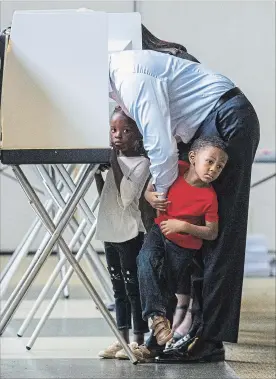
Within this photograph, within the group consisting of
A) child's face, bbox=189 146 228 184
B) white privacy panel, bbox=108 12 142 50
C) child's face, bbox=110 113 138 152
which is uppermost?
white privacy panel, bbox=108 12 142 50

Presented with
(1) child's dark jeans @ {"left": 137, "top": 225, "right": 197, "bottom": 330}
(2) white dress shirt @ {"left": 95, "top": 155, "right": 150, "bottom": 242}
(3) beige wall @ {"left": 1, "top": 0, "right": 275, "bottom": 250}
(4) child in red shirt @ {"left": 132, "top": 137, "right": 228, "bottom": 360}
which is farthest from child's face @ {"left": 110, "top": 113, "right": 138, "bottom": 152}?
(3) beige wall @ {"left": 1, "top": 0, "right": 275, "bottom": 250}

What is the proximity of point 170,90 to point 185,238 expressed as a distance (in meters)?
0.45

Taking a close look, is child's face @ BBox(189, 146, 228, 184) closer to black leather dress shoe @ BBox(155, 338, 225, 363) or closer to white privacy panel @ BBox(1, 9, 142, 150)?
white privacy panel @ BBox(1, 9, 142, 150)

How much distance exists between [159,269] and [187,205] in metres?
0.21

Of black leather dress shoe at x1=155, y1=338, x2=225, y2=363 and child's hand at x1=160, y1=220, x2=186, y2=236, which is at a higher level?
child's hand at x1=160, y1=220, x2=186, y2=236

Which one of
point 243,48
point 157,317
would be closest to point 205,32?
point 243,48

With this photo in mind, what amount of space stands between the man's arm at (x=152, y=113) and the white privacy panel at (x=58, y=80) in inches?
2.7

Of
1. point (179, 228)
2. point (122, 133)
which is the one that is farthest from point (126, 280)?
point (122, 133)

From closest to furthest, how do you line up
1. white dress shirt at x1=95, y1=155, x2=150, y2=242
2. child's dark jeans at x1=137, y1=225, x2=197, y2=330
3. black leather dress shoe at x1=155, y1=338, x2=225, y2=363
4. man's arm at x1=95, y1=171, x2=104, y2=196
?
child's dark jeans at x1=137, y1=225, x2=197, y2=330 < white dress shirt at x1=95, y1=155, x2=150, y2=242 < black leather dress shoe at x1=155, y1=338, x2=225, y2=363 < man's arm at x1=95, y1=171, x2=104, y2=196

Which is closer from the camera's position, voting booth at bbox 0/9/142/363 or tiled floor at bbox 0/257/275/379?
voting booth at bbox 0/9/142/363

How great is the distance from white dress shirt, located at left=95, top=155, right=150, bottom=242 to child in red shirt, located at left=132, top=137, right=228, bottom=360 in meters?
0.07

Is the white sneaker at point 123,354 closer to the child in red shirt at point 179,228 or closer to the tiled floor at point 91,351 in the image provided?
the tiled floor at point 91,351

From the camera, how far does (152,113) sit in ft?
9.84

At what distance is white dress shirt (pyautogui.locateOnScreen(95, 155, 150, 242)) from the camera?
321cm
